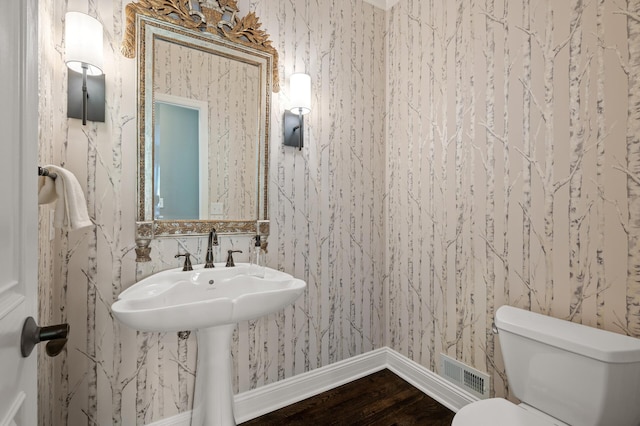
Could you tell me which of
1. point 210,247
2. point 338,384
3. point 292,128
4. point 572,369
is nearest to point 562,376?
point 572,369

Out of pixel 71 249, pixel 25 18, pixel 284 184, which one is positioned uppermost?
pixel 25 18

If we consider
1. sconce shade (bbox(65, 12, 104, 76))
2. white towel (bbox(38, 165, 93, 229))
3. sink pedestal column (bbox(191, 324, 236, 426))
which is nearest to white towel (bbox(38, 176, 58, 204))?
white towel (bbox(38, 165, 93, 229))

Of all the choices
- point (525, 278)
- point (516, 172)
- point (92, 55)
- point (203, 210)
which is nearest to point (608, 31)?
point (516, 172)

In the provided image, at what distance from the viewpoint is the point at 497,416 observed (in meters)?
1.12

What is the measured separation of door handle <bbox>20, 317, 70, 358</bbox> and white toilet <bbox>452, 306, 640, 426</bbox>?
125 cm

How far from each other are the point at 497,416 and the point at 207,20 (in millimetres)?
2274

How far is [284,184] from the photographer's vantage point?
1.86 meters

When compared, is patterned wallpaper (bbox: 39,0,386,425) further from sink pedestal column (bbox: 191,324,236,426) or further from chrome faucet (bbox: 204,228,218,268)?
sink pedestal column (bbox: 191,324,236,426)

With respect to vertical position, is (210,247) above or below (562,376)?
above

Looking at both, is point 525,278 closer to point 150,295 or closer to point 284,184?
point 284,184

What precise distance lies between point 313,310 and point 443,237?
97 cm

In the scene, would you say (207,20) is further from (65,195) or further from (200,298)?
(200,298)

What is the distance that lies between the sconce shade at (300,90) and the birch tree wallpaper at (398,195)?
98mm

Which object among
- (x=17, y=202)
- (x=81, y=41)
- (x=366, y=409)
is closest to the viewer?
(x=17, y=202)
